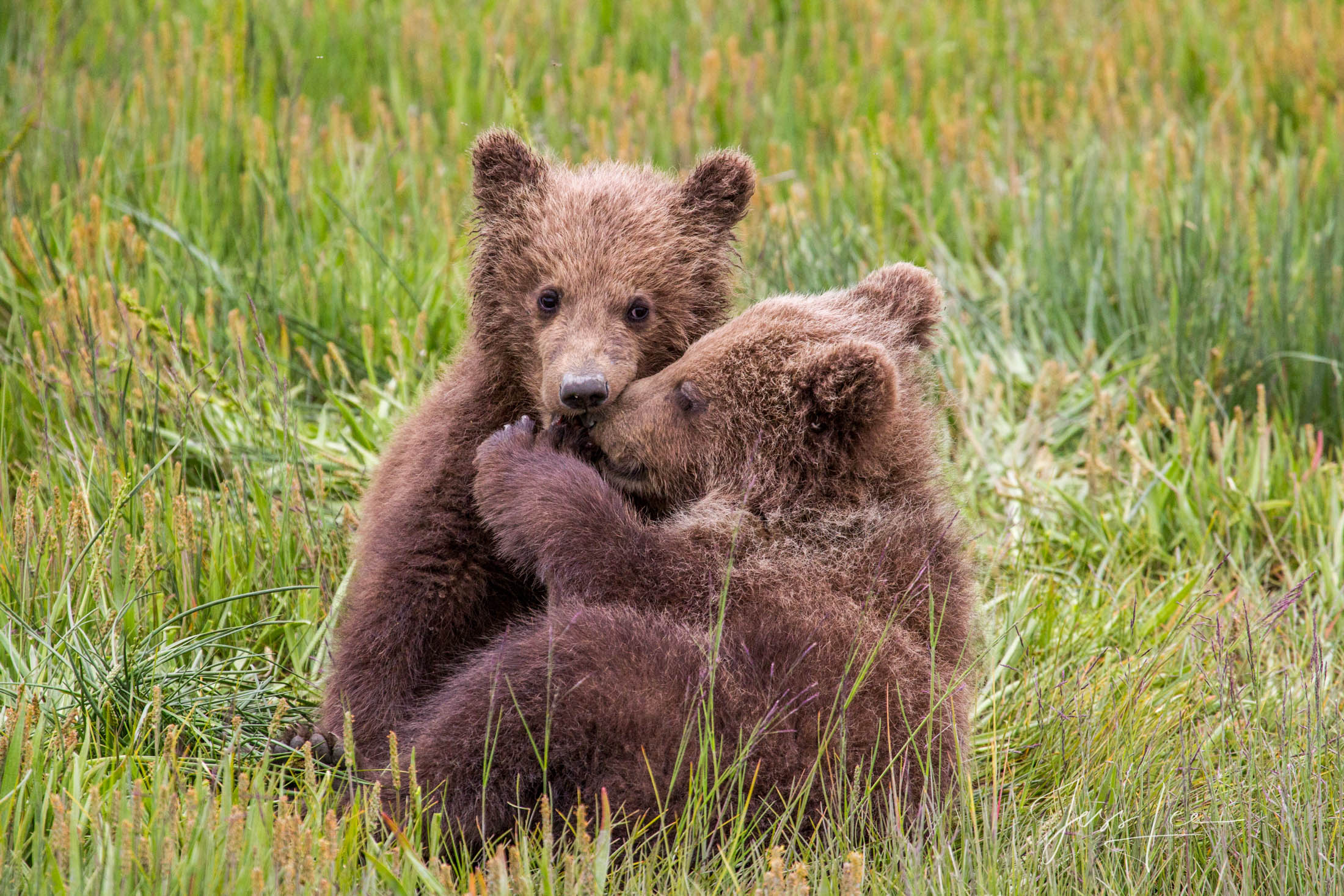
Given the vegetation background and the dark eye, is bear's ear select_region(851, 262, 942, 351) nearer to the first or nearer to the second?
the vegetation background

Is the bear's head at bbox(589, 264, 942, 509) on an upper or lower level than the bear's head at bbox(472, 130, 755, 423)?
lower

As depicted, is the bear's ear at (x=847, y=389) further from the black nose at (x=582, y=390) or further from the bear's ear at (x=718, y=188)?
the bear's ear at (x=718, y=188)

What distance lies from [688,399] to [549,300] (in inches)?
22.3

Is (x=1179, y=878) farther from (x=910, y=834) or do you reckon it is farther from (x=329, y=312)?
(x=329, y=312)

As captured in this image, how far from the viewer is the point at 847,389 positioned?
11.5 feet

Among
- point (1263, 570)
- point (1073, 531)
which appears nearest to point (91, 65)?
point (1073, 531)

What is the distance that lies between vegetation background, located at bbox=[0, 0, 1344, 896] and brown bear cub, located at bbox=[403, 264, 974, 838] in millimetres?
191

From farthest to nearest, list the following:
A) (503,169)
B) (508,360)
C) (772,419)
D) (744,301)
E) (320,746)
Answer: (744,301), (503,169), (508,360), (320,746), (772,419)

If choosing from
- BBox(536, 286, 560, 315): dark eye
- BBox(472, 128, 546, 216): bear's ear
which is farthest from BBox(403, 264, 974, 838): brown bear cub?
BBox(472, 128, 546, 216): bear's ear

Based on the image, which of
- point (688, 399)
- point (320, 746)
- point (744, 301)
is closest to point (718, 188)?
point (744, 301)

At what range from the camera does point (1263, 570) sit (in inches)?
209

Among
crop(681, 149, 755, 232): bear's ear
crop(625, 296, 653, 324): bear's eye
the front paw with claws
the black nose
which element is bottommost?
the front paw with claws

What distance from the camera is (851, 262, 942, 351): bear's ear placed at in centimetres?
407

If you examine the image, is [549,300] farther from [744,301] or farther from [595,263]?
[744,301]
